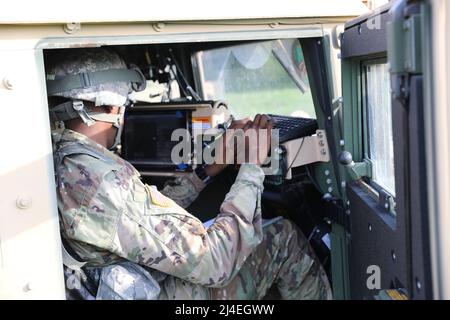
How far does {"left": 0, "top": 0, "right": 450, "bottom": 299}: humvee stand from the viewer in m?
1.26

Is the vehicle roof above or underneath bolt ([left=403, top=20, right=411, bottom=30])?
above

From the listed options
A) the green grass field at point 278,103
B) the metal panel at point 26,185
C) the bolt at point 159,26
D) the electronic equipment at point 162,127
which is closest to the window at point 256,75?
the green grass field at point 278,103

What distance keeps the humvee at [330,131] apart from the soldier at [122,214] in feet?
0.61

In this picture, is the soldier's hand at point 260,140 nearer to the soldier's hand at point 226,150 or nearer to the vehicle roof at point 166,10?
the soldier's hand at point 226,150

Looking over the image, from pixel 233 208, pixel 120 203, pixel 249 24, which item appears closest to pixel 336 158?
pixel 233 208

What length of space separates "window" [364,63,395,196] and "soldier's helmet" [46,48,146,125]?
882mm

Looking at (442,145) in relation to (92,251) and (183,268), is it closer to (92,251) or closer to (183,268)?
(183,268)

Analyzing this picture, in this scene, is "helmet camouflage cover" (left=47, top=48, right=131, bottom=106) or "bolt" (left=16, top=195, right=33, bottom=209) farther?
"helmet camouflage cover" (left=47, top=48, right=131, bottom=106)

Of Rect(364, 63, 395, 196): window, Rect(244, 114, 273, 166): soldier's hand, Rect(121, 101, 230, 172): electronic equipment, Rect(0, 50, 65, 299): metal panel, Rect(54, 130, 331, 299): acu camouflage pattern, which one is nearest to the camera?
Rect(0, 50, 65, 299): metal panel

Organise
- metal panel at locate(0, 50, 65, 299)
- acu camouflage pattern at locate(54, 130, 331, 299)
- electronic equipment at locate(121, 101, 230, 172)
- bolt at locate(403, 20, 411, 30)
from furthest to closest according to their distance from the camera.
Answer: electronic equipment at locate(121, 101, 230, 172), acu camouflage pattern at locate(54, 130, 331, 299), metal panel at locate(0, 50, 65, 299), bolt at locate(403, 20, 411, 30)

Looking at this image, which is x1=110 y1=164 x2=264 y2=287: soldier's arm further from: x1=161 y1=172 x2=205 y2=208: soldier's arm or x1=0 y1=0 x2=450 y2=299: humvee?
x1=161 y1=172 x2=205 y2=208: soldier's arm

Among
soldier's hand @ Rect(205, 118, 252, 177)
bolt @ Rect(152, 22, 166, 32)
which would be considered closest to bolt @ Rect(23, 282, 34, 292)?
bolt @ Rect(152, 22, 166, 32)

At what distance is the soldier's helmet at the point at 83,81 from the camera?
215 cm

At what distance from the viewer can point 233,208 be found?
2.16 metres
